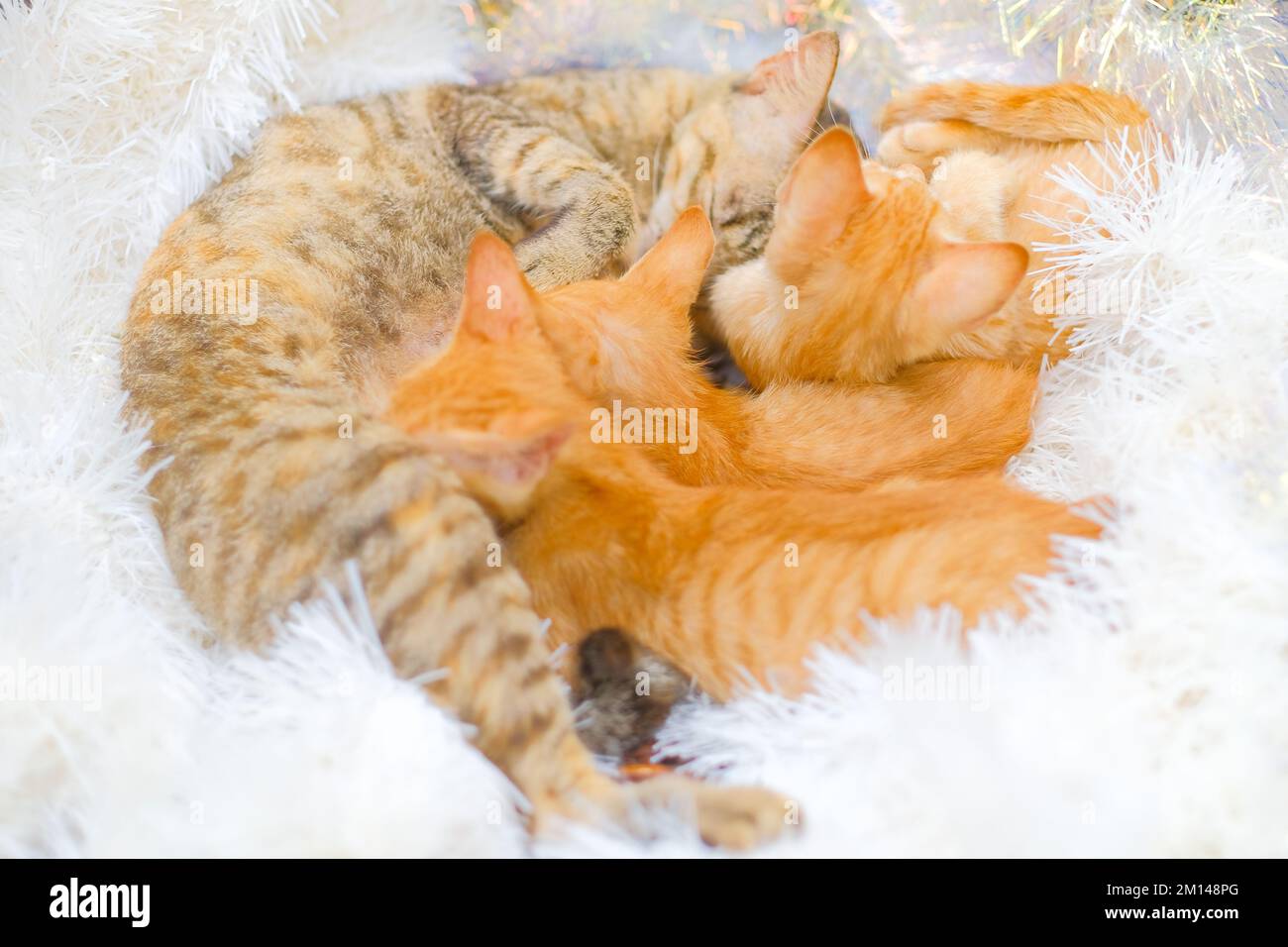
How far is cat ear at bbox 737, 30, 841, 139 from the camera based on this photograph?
1.37 meters

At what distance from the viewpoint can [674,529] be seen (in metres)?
0.93

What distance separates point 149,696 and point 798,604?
0.61m

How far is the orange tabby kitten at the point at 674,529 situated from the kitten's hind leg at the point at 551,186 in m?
0.36

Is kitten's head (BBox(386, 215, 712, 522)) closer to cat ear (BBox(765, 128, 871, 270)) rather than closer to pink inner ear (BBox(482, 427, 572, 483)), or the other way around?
pink inner ear (BBox(482, 427, 572, 483))

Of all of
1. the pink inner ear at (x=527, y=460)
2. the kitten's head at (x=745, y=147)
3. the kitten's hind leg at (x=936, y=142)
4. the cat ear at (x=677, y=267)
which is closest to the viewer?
the pink inner ear at (x=527, y=460)

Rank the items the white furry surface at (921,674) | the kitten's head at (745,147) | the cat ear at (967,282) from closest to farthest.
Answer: the white furry surface at (921,674)
the cat ear at (967,282)
the kitten's head at (745,147)

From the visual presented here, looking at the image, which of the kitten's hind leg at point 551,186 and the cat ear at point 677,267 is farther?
the kitten's hind leg at point 551,186

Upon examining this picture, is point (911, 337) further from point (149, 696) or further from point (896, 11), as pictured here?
point (149, 696)

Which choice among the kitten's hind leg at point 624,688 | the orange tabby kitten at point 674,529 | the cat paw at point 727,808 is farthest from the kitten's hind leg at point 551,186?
the cat paw at point 727,808

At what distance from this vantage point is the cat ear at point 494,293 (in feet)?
3.08

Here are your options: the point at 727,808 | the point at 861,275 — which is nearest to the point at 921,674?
the point at 727,808

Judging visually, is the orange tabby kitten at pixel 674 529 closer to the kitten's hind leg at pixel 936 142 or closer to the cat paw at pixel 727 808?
the cat paw at pixel 727 808

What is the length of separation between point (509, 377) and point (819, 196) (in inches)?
17.3

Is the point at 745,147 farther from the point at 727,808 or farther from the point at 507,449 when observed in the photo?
the point at 727,808
